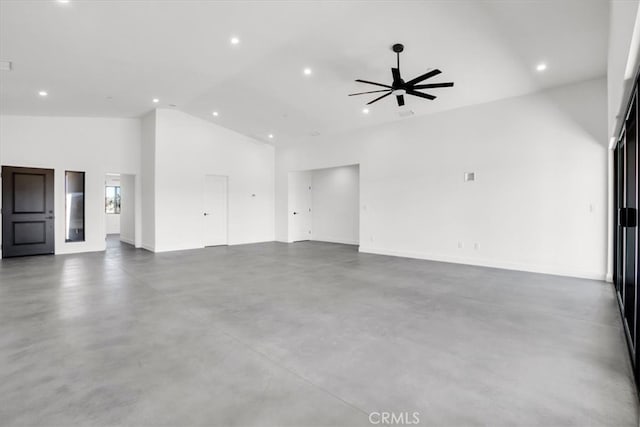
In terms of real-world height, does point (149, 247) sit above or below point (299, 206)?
below

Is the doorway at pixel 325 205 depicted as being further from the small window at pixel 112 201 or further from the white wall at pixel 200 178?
the small window at pixel 112 201

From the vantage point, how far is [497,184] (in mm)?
6414

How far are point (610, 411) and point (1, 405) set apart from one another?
3758mm

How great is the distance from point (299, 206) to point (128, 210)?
548 centimetres

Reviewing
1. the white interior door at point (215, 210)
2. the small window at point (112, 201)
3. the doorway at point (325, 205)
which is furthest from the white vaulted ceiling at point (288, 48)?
the small window at point (112, 201)

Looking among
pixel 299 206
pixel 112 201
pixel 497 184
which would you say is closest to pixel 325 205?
pixel 299 206

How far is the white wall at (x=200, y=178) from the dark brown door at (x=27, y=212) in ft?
8.21

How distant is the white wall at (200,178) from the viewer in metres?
8.83

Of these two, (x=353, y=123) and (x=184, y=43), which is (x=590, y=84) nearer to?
(x=353, y=123)

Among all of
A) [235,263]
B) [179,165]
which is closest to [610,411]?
[235,263]

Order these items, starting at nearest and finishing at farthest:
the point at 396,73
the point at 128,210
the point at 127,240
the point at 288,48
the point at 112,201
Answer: the point at 396,73 < the point at 288,48 < the point at 128,210 < the point at 127,240 < the point at 112,201

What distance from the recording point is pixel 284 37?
5.09m

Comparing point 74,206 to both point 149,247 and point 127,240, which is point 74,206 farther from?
point 127,240

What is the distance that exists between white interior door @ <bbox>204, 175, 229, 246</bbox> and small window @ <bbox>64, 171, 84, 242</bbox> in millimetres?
3113
